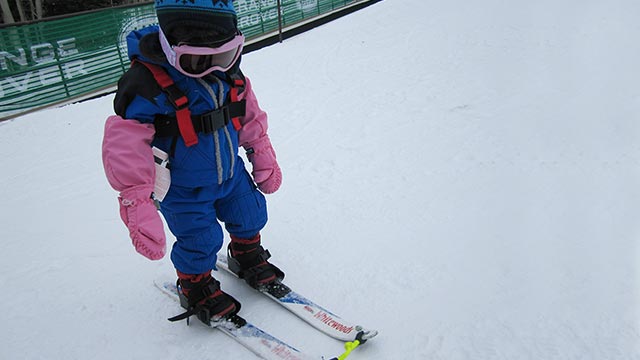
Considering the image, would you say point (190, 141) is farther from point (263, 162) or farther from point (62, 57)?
point (62, 57)

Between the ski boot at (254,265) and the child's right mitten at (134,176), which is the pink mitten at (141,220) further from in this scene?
the ski boot at (254,265)

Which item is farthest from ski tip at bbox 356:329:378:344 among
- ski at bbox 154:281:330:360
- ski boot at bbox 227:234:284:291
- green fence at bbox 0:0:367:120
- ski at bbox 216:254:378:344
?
green fence at bbox 0:0:367:120

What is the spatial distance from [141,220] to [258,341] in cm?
86

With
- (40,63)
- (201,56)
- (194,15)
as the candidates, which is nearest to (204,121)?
(201,56)

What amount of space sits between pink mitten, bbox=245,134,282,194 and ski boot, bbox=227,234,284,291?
0.36m

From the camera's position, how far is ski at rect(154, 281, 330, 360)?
1.92m

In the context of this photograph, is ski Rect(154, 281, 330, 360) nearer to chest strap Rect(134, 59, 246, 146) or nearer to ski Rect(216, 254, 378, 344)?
ski Rect(216, 254, 378, 344)

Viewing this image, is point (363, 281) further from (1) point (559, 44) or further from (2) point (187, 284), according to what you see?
(1) point (559, 44)

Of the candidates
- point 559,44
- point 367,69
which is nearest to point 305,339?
point 367,69

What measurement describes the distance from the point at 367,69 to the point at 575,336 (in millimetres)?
5867

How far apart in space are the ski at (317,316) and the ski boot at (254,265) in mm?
41

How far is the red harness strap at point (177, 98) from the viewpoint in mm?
1690

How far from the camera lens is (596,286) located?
219 centimetres

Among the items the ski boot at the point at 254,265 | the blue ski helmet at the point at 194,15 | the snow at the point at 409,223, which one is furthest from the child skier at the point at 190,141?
the snow at the point at 409,223
